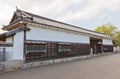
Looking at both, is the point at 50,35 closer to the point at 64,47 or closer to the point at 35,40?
the point at 35,40

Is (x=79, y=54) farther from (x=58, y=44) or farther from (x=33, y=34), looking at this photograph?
(x=33, y=34)

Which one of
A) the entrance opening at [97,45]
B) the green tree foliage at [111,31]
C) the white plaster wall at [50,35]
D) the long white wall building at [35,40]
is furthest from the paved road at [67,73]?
the green tree foliage at [111,31]

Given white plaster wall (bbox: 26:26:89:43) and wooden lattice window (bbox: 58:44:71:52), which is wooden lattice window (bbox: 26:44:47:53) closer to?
white plaster wall (bbox: 26:26:89:43)

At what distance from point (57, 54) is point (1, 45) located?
5965 mm

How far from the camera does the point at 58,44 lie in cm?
1504

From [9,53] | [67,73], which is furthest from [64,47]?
[67,73]

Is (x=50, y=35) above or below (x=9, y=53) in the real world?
above

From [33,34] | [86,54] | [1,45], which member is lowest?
[86,54]

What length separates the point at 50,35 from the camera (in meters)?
14.2

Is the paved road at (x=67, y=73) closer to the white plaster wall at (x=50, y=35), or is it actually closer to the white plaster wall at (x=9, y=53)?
the white plaster wall at (x=9, y=53)

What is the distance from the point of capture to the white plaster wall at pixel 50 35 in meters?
12.3

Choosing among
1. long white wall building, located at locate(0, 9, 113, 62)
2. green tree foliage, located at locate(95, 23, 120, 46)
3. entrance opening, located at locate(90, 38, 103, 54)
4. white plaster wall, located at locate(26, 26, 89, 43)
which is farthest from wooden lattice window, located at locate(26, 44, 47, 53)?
green tree foliage, located at locate(95, 23, 120, 46)

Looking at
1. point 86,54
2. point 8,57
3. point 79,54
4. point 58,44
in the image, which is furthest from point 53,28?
point 86,54

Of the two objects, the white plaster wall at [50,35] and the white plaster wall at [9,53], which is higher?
the white plaster wall at [50,35]
